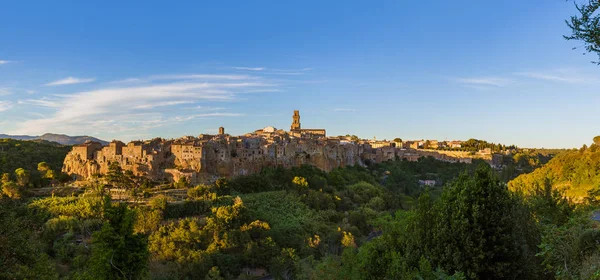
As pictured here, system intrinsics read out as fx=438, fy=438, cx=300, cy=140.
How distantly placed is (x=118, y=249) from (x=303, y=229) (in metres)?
17.2

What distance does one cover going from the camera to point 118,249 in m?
12.6

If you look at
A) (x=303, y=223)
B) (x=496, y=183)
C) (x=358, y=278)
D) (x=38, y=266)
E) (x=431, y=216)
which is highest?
(x=496, y=183)

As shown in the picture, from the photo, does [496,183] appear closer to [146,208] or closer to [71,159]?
[146,208]

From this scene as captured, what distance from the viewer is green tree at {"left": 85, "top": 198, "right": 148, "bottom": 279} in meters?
12.2

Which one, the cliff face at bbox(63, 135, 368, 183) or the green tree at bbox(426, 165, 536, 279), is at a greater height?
the cliff face at bbox(63, 135, 368, 183)

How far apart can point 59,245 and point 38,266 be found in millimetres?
14461

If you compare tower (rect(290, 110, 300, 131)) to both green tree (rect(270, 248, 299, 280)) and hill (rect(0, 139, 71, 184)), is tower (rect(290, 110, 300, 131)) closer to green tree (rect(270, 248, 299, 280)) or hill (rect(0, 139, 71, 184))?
hill (rect(0, 139, 71, 184))

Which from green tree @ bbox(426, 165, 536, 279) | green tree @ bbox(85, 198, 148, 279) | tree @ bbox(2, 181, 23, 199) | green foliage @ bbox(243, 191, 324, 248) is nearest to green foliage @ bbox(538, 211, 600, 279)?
green tree @ bbox(426, 165, 536, 279)

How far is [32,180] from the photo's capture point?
31.0 m

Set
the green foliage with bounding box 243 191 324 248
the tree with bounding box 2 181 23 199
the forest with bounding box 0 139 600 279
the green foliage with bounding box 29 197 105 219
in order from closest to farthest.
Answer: the forest with bounding box 0 139 600 279, the green foliage with bounding box 29 197 105 219, the green foliage with bounding box 243 191 324 248, the tree with bounding box 2 181 23 199

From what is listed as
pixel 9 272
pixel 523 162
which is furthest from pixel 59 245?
pixel 523 162

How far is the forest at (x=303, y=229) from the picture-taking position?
29.4 feet

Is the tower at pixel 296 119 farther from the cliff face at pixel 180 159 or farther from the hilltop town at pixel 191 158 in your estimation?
the cliff face at pixel 180 159

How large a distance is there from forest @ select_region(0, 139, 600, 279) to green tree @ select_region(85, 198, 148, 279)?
0.03m
